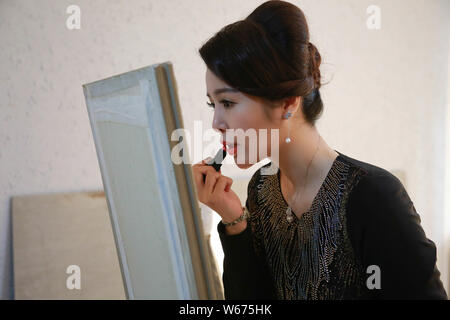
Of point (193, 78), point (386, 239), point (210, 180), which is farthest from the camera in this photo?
point (193, 78)

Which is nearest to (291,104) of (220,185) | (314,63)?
(314,63)

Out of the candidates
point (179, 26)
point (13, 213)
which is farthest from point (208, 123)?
point (13, 213)

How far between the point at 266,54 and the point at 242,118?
0.42ft

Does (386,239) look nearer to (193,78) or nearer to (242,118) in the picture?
(242,118)

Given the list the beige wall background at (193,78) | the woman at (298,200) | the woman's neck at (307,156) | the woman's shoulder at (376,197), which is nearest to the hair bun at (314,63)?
the woman at (298,200)

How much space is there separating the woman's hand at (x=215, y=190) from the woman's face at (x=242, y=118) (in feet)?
0.19

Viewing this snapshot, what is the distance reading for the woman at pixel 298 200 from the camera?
2.51 ft

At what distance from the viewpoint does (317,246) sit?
888 mm

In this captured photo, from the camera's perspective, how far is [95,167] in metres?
1.80

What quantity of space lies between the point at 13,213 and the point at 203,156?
2.71ft

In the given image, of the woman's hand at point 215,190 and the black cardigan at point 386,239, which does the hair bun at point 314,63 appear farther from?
the woman's hand at point 215,190

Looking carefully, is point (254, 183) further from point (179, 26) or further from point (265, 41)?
point (179, 26)

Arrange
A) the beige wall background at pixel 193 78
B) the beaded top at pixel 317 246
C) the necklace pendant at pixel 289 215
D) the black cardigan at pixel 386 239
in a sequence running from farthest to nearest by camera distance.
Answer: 1. the beige wall background at pixel 193 78
2. the necklace pendant at pixel 289 215
3. the beaded top at pixel 317 246
4. the black cardigan at pixel 386 239

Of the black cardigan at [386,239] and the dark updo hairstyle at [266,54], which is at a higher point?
the dark updo hairstyle at [266,54]
